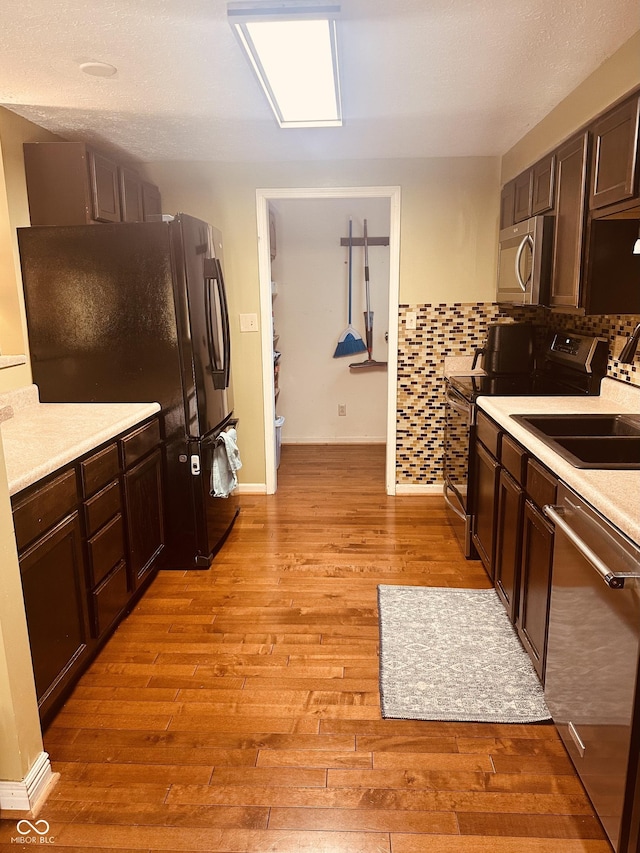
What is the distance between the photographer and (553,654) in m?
1.89

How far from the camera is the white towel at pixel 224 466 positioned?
10.6 ft

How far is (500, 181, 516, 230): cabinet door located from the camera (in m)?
3.44

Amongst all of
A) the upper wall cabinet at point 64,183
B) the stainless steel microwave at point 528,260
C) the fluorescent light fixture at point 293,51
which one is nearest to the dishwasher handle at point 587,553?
the stainless steel microwave at point 528,260

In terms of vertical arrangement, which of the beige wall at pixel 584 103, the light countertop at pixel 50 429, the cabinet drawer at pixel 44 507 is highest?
the beige wall at pixel 584 103

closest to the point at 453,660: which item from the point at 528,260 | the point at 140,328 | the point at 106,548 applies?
the point at 106,548

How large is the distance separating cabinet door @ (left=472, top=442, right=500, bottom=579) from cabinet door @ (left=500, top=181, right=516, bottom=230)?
142 centimetres

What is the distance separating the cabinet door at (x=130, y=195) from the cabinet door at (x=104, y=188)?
5 cm

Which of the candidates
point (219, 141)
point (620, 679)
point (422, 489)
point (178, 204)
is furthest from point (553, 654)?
point (178, 204)

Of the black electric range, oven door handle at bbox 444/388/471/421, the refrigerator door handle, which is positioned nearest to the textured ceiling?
the refrigerator door handle

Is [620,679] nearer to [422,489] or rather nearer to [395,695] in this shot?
[395,695]

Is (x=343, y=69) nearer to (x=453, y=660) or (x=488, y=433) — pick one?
(x=488, y=433)

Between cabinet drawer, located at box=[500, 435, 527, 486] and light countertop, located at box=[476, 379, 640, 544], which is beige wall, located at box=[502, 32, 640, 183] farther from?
cabinet drawer, located at box=[500, 435, 527, 486]

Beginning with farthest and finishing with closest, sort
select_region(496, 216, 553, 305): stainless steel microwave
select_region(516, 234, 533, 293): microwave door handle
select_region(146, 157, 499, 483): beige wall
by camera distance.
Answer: select_region(146, 157, 499, 483): beige wall, select_region(516, 234, 533, 293): microwave door handle, select_region(496, 216, 553, 305): stainless steel microwave

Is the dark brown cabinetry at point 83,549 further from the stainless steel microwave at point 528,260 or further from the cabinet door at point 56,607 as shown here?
the stainless steel microwave at point 528,260
